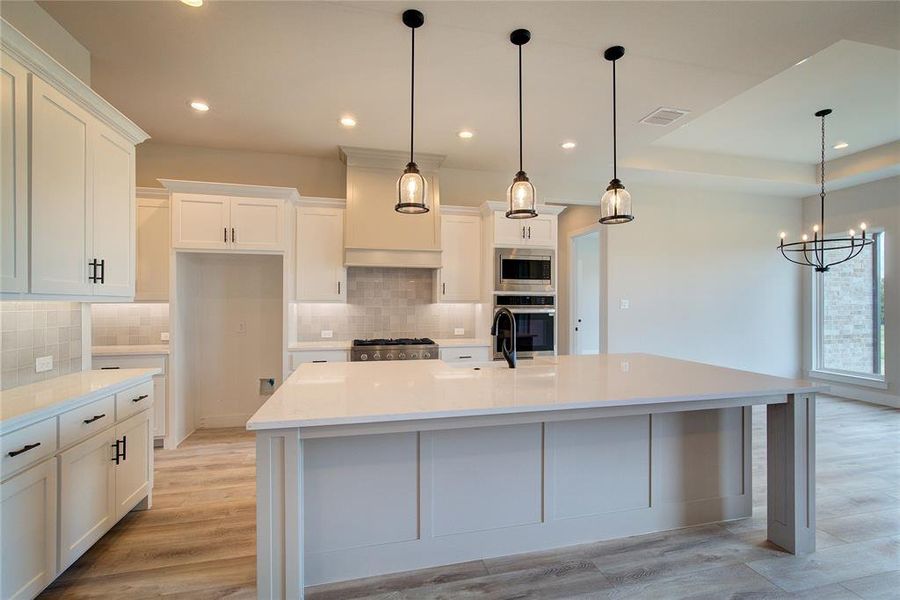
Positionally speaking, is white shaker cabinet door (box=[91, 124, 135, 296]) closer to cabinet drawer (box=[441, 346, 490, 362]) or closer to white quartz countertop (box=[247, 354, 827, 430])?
white quartz countertop (box=[247, 354, 827, 430])

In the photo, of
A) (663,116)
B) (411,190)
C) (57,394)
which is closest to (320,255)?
(411,190)

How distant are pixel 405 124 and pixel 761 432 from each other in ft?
14.7

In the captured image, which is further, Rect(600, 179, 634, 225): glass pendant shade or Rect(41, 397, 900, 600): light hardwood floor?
Rect(600, 179, 634, 225): glass pendant shade

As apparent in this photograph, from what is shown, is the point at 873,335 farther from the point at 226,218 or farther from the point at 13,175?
the point at 13,175

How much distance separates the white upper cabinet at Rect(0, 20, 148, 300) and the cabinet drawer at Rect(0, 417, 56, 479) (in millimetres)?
617

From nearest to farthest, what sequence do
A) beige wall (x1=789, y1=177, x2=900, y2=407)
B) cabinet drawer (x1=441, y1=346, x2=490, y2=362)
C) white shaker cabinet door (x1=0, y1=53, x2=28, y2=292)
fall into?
white shaker cabinet door (x1=0, y1=53, x2=28, y2=292) → cabinet drawer (x1=441, y1=346, x2=490, y2=362) → beige wall (x1=789, y1=177, x2=900, y2=407)

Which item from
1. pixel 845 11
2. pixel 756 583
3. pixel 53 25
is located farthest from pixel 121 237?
pixel 845 11

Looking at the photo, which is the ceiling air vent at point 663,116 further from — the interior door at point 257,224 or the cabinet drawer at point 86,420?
the cabinet drawer at point 86,420

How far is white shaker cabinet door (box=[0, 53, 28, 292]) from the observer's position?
5.82ft

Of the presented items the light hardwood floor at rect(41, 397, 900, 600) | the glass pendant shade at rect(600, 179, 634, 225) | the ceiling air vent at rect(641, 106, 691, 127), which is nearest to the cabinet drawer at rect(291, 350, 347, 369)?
the light hardwood floor at rect(41, 397, 900, 600)

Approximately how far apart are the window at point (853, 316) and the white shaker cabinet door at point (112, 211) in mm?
7963

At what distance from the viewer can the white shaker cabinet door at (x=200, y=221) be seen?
12.4 ft

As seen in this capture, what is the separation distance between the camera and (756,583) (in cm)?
191

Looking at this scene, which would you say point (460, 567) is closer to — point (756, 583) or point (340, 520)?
point (340, 520)
